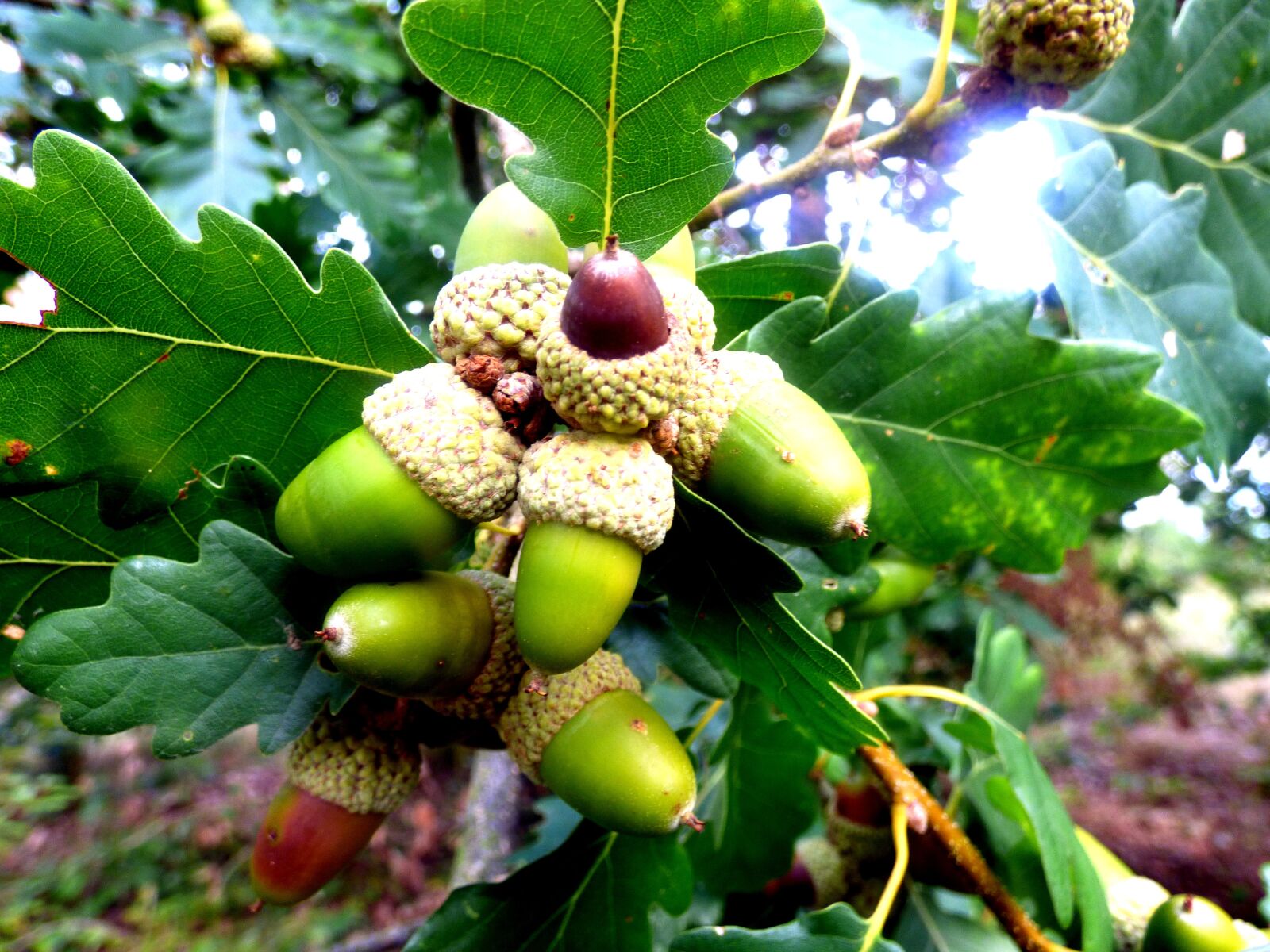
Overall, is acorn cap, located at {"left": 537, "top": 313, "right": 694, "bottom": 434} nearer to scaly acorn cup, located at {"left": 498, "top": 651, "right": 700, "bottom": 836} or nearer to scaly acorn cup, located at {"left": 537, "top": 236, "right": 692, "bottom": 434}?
scaly acorn cup, located at {"left": 537, "top": 236, "right": 692, "bottom": 434}

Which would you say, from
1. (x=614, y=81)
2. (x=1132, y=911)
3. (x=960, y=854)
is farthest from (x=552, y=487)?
(x=1132, y=911)

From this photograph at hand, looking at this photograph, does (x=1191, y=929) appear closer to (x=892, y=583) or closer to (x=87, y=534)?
(x=892, y=583)

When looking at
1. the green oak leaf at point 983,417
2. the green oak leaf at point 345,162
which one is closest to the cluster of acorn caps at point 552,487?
the green oak leaf at point 983,417

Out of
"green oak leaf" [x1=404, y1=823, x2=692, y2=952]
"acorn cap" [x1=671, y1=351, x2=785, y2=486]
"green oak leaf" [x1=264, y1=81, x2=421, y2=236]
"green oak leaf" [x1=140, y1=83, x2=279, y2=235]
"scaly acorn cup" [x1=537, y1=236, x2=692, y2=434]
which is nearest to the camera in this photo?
"scaly acorn cup" [x1=537, y1=236, x2=692, y2=434]

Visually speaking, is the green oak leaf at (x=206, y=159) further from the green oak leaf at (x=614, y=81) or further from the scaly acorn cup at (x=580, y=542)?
the scaly acorn cup at (x=580, y=542)

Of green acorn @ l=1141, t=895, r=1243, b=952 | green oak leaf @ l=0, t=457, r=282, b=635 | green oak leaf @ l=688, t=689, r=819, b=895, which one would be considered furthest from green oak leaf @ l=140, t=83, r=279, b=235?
green acorn @ l=1141, t=895, r=1243, b=952

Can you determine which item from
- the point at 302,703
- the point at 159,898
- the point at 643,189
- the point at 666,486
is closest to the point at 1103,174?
the point at 643,189

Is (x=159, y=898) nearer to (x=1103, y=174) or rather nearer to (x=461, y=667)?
(x=461, y=667)
